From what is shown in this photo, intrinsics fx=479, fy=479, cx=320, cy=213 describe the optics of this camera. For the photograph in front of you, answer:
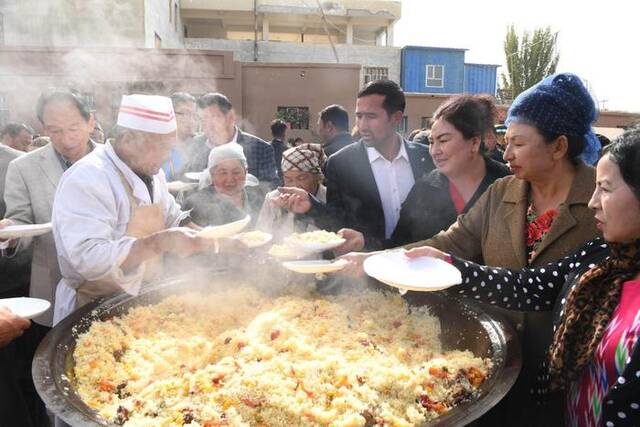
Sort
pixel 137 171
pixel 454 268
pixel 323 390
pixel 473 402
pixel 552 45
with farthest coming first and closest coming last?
pixel 552 45, pixel 137 171, pixel 454 268, pixel 323 390, pixel 473 402

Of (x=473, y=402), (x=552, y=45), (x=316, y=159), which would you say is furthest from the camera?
(x=552, y=45)

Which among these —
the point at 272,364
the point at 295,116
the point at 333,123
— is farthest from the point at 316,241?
the point at 295,116

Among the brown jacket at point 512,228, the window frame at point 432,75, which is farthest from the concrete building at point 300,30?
the brown jacket at point 512,228

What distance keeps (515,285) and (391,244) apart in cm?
120

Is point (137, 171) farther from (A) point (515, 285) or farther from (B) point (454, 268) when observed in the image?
(A) point (515, 285)

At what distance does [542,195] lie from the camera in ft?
6.96

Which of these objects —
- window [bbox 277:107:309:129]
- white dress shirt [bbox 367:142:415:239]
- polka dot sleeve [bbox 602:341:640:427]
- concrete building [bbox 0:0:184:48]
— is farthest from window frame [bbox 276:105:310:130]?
polka dot sleeve [bbox 602:341:640:427]

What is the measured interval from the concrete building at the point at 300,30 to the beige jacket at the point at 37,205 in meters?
17.9

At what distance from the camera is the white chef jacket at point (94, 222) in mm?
2104

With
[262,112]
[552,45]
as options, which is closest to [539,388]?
[262,112]

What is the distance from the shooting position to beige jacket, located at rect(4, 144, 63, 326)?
291 centimetres

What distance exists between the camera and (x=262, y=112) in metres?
14.6

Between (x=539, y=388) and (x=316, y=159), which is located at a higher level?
(x=316, y=159)

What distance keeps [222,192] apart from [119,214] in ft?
4.86
